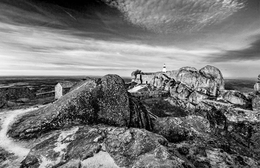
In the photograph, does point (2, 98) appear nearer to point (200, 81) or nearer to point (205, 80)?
point (200, 81)

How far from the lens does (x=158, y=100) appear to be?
65812 millimetres

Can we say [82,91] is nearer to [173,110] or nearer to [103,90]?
[103,90]

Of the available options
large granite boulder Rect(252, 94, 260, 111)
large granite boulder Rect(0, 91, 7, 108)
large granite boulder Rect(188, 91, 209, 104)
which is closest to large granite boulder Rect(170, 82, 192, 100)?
large granite boulder Rect(188, 91, 209, 104)

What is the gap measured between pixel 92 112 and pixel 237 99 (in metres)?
50.8

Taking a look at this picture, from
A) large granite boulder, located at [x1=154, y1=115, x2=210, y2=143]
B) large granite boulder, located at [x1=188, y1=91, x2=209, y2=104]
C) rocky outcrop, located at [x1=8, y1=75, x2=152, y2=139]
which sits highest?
rocky outcrop, located at [x1=8, y1=75, x2=152, y2=139]

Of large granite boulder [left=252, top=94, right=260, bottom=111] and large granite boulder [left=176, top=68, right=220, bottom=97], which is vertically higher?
large granite boulder [left=176, top=68, right=220, bottom=97]

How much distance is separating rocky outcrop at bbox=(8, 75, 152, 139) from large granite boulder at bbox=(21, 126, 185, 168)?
2340mm

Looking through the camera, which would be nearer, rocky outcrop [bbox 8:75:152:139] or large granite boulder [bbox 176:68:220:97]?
rocky outcrop [bbox 8:75:152:139]

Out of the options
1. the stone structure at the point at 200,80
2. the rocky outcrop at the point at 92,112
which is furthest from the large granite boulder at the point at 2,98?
the stone structure at the point at 200,80

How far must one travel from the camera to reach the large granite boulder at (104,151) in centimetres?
865

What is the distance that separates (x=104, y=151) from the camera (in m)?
10.1

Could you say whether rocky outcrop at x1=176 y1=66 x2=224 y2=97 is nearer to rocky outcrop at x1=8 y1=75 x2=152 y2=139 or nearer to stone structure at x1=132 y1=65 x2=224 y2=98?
stone structure at x1=132 y1=65 x2=224 y2=98

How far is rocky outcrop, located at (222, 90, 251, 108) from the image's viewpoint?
42.3 meters

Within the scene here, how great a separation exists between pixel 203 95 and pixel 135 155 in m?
55.4
